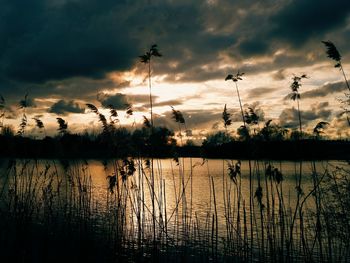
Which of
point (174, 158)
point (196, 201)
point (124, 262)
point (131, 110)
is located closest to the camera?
point (174, 158)

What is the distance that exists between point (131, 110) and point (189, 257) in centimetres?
678

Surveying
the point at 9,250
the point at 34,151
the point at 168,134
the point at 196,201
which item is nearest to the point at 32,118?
the point at 34,151

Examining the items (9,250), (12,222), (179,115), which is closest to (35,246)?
(12,222)

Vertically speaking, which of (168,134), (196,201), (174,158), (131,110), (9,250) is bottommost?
(196,201)

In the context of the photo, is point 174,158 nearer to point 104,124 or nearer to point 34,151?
point 104,124

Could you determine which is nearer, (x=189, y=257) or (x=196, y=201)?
(x=189, y=257)

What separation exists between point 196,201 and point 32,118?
21.2 meters

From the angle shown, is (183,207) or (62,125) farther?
(183,207)

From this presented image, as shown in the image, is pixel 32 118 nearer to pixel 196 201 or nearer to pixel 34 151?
pixel 34 151

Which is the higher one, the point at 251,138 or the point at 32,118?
the point at 32,118

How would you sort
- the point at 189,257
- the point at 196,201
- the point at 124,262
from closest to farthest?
the point at 124,262 → the point at 189,257 → the point at 196,201

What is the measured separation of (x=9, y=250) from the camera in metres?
9.79

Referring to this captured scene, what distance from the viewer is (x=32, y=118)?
451 inches

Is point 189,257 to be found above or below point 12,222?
below
